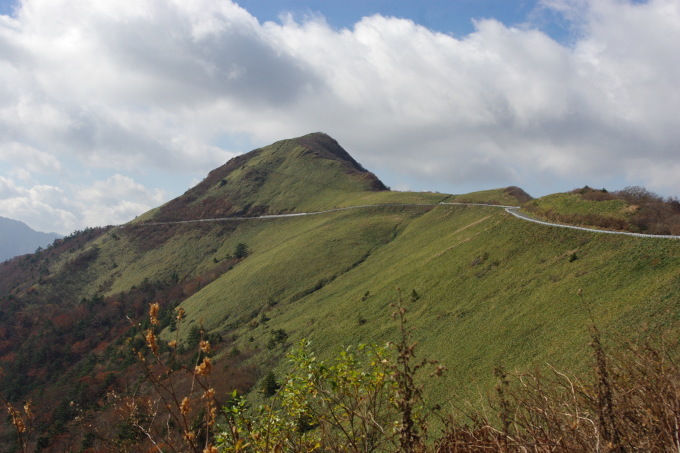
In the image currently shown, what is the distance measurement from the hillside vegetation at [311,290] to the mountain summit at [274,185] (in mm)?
789

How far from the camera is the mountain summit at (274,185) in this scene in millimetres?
118000

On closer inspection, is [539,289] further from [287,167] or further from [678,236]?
[287,167]

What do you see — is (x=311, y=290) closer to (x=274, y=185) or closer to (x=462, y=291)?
(x=462, y=291)

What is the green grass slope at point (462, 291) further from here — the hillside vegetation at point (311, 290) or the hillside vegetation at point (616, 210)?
the hillside vegetation at point (616, 210)

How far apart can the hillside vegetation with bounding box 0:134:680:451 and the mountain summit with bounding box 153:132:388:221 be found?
79cm

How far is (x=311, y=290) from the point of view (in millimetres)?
58906

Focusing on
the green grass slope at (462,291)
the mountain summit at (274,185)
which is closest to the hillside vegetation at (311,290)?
the green grass slope at (462,291)

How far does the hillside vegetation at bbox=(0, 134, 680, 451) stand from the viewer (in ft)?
75.7

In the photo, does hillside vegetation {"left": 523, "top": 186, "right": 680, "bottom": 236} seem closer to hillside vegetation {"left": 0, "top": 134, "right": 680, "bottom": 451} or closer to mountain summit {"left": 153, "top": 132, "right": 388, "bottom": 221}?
hillside vegetation {"left": 0, "top": 134, "right": 680, "bottom": 451}

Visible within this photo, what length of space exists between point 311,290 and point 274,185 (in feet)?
256

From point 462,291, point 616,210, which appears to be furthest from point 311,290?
point 616,210

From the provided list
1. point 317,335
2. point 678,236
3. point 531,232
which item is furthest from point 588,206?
point 317,335

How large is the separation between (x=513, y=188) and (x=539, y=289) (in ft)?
186

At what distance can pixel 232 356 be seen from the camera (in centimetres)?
4362
